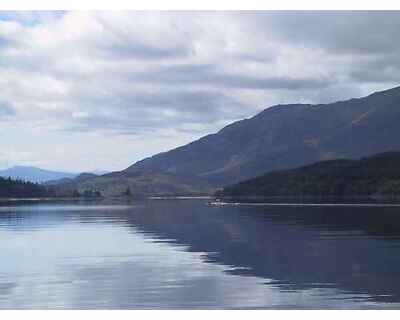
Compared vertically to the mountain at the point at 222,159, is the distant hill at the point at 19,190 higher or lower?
lower

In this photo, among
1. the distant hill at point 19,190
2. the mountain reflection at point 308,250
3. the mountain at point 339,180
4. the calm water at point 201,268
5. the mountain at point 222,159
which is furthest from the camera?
the mountain at point 222,159

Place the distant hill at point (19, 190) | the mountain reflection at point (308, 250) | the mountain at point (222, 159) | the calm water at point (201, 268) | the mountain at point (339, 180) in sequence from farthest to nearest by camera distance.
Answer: the mountain at point (222, 159), the distant hill at point (19, 190), the mountain at point (339, 180), the mountain reflection at point (308, 250), the calm water at point (201, 268)

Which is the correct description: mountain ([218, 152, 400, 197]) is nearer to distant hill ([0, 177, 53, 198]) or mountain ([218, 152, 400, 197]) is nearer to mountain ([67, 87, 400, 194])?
distant hill ([0, 177, 53, 198])

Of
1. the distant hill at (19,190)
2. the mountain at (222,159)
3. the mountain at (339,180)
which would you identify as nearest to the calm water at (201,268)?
the mountain at (339,180)

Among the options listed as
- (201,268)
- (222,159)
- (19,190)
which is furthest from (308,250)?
(222,159)

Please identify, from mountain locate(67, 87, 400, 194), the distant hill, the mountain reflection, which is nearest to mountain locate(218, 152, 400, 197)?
the distant hill

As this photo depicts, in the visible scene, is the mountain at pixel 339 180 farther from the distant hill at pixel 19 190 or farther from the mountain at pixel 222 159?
the mountain at pixel 222 159

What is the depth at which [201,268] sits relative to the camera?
25.2 m

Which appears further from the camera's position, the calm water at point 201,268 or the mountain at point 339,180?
the mountain at point 339,180

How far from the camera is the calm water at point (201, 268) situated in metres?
19.6

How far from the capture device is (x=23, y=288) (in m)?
21.7

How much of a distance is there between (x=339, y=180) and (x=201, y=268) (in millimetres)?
90147

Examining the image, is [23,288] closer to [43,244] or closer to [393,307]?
[393,307]

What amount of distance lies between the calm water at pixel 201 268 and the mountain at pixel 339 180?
66124mm
